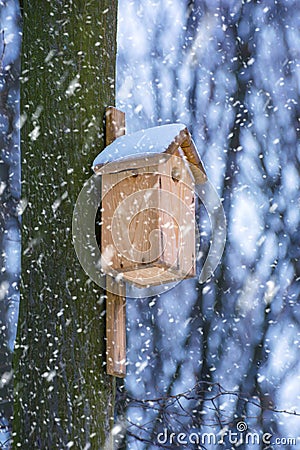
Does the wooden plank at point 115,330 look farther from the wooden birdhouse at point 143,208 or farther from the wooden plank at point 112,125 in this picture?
the wooden plank at point 112,125

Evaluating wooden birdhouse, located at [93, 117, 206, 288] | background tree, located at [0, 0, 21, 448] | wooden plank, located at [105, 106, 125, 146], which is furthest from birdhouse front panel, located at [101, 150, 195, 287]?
background tree, located at [0, 0, 21, 448]

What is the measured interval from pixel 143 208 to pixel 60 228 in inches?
14.8

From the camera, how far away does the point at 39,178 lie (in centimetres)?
278

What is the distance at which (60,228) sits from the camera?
2.72 metres

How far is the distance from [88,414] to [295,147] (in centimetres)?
611

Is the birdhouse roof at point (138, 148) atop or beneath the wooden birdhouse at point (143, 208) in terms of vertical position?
atop

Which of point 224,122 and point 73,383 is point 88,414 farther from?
point 224,122

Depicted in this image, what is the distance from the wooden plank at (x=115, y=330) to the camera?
276 cm

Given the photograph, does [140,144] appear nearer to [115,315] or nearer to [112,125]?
[112,125]

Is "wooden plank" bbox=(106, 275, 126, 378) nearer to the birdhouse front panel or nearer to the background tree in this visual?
the birdhouse front panel

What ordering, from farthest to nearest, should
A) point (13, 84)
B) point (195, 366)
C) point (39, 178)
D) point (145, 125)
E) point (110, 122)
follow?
1. point (145, 125)
2. point (195, 366)
3. point (13, 84)
4. point (110, 122)
5. point (39, 178)

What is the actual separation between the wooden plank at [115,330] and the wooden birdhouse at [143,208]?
0.06 meters

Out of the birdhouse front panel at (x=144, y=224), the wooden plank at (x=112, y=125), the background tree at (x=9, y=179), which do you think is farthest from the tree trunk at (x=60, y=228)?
the background tree at (x=9, y=179)

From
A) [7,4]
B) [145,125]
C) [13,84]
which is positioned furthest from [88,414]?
[145,125]
